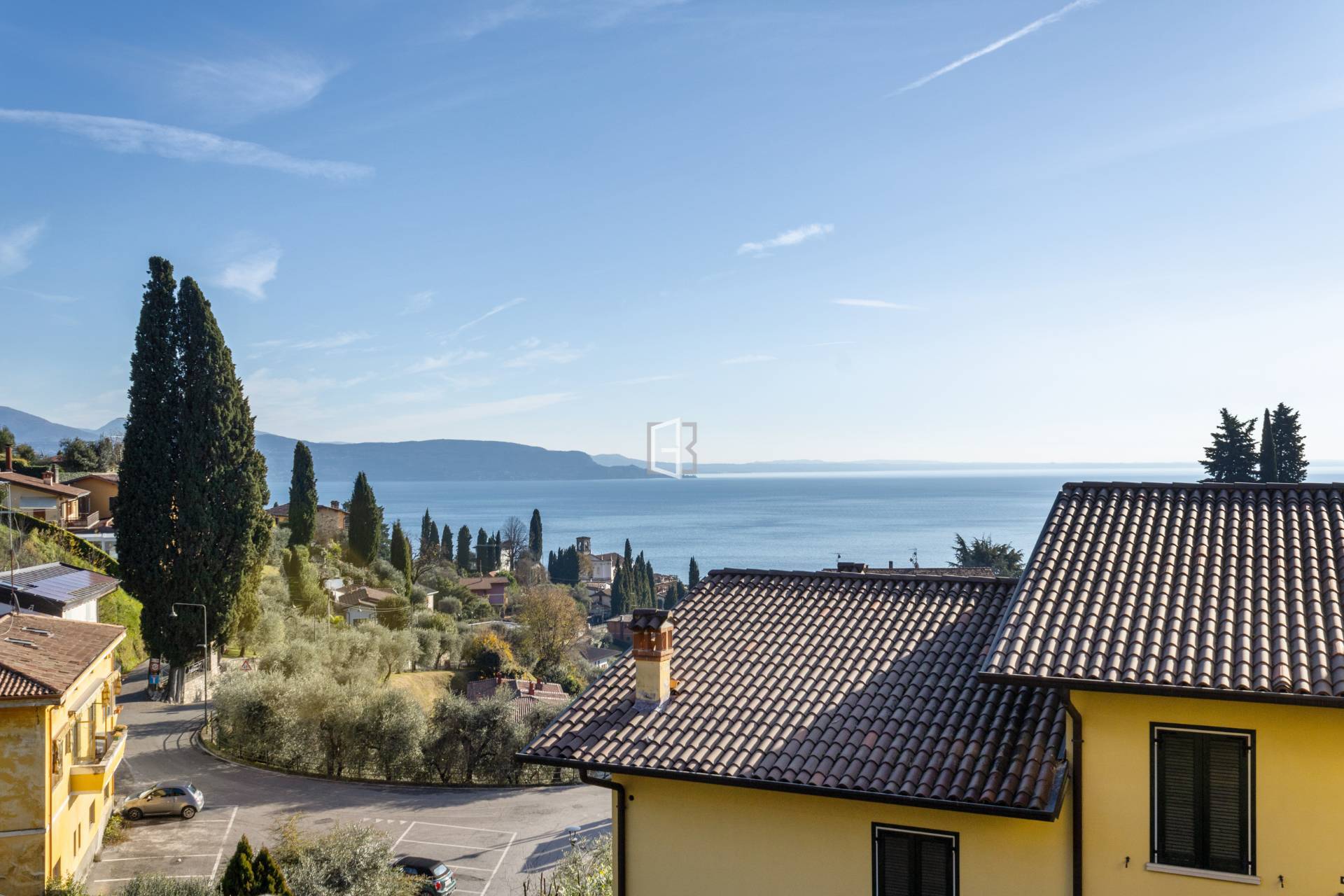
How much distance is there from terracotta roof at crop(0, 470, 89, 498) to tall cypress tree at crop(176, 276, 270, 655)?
14426 millimetres

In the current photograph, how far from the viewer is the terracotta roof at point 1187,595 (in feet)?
21.6

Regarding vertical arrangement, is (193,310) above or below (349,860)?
above

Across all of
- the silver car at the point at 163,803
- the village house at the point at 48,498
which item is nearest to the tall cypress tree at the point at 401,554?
the village house at the point at 48,498

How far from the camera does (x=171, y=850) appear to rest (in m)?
18.4

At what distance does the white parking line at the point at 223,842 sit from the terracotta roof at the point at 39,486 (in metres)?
26.7

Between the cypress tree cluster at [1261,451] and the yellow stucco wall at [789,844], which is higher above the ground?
the cypress tree cluster at [1261,451]

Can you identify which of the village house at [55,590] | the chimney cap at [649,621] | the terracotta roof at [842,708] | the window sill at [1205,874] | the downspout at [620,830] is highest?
the chimney cap at [649,621]

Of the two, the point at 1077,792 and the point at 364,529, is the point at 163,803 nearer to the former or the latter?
the point at 1077,792

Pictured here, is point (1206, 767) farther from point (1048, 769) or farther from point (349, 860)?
point (349, 860)

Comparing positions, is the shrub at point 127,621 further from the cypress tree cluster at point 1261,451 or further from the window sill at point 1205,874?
the cypress tree cluster at point 1261,451

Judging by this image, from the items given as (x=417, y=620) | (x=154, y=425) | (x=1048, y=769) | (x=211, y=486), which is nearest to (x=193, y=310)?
(x=154, y=425)

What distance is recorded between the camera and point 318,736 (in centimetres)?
2544

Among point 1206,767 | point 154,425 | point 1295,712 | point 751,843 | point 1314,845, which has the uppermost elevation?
point 154,425

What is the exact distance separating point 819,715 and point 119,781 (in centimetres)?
2160
